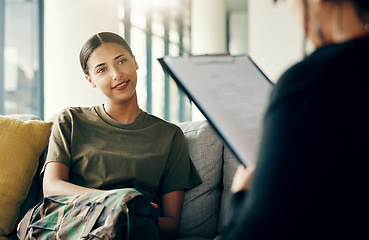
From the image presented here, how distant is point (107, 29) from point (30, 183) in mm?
2266

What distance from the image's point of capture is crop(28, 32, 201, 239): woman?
1469mm

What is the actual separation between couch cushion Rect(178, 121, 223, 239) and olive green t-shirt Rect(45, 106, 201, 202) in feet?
0.18

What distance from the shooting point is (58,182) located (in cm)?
141

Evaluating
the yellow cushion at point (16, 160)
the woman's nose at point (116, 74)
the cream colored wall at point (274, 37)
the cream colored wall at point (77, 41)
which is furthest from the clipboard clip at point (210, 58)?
the cream colored wall at point (77, 41)

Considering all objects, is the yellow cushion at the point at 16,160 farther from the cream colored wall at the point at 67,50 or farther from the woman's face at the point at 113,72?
the cream colored wall at the point at 67,50

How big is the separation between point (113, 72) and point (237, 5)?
261 inches

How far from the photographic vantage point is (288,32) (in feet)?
11.1

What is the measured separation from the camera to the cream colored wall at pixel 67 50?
3.48 metres

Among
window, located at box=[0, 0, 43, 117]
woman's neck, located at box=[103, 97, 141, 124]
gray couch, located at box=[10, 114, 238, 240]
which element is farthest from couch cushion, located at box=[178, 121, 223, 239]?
window, located at box=[0, 0, 43, 117]

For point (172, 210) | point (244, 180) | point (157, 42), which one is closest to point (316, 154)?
point (244, 180)

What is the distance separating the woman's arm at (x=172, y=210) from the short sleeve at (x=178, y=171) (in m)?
0.02

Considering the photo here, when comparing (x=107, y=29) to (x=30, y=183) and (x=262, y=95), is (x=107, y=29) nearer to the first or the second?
(x=30, y=183)

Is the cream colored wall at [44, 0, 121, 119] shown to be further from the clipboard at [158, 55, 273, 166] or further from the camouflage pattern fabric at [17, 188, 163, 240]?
the clipboard at [158, 55, 273, 166]

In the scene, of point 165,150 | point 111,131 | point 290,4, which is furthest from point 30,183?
point 290,4
